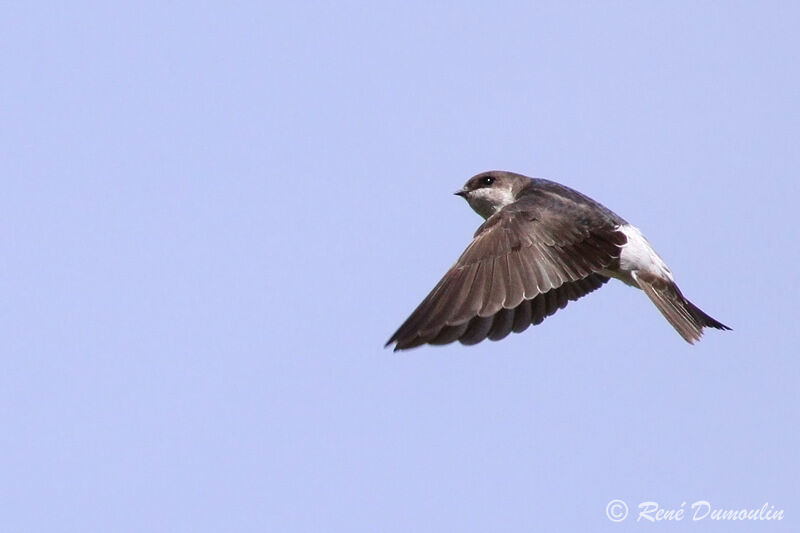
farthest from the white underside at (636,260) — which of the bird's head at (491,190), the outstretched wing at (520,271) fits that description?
the bird's head at (491,190)

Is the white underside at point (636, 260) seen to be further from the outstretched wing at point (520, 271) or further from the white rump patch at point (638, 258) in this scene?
the outstretched wing at point (520, 271)

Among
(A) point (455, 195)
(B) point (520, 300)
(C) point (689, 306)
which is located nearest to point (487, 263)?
(B) point (520, 300)

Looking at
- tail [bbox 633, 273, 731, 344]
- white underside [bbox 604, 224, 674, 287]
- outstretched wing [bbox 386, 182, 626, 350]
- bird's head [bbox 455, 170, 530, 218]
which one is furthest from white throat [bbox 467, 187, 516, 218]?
tail [bbox 633, 273, 731, 344]

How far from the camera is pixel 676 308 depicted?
11.4 meters

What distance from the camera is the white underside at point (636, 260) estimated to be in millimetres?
11164

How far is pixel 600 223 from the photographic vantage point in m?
11.1

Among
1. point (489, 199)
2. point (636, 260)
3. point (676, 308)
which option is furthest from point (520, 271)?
point (489, 199)

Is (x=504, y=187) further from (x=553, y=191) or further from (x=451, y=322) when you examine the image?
(x=451, y=322)

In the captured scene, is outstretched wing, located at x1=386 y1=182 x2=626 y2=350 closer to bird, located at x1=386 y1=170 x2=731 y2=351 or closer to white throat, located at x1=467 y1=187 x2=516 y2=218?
bird, located at x1=386 y1=170 x2=731 y2=351

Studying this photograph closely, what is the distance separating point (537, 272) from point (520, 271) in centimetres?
15

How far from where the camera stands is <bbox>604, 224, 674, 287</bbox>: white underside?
1116cm

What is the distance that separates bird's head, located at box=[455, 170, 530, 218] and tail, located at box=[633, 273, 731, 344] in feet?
5.60

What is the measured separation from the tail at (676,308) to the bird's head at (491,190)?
5.60ft

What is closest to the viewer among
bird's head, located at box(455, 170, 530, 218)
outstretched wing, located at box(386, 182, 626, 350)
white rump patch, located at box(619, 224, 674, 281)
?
outstretched wing, located at box(386, 182, 626, 350)
